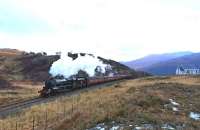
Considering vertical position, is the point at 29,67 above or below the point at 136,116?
above

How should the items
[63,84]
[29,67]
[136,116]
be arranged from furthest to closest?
[29,67] < [63,84] < [136,116]

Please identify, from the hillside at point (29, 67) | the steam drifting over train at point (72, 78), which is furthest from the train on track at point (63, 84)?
the hillside at point (29, 67)

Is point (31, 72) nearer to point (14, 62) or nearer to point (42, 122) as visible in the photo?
point (14, 62)

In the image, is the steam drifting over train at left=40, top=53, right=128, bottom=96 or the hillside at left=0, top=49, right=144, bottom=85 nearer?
the steam drifting over train at left=40, top=53, right=128, bottom=96

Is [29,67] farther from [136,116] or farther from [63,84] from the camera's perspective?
[136,116]

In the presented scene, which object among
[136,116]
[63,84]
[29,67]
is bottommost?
[136,116]

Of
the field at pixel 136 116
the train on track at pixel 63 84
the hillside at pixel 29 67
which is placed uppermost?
the hillside at pixel 29 67

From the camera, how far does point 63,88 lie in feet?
189

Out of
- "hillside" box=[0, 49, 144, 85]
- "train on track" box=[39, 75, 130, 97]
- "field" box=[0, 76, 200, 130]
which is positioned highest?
"hillside" box=[0, 49, 144, 85]

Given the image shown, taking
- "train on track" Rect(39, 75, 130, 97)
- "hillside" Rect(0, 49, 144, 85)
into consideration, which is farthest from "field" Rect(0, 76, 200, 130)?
"hillside" Rect(0, 49, 144, 85)

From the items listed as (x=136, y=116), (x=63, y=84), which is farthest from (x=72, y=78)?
(x=136, y=116)

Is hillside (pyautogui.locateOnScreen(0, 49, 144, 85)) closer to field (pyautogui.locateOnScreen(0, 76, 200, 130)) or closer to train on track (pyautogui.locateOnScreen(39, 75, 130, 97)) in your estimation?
train on track (pyautogui.locateOnScreen(39, 75, 130, 97))

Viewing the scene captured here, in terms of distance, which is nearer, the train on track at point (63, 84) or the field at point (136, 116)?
the field at point (136, 116)

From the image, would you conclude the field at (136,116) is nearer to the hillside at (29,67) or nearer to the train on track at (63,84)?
the train on track at (63,84)
